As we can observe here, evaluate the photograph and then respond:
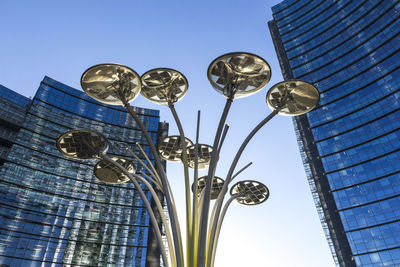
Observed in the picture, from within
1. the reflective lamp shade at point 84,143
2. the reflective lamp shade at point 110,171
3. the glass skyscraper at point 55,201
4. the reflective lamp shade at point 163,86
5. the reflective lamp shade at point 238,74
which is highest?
the glass skyscraper at point 55,201

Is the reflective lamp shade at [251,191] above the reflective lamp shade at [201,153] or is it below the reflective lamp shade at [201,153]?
below

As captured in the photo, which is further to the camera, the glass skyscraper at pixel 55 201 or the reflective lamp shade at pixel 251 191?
the glass skyscraper at pixel 55 201

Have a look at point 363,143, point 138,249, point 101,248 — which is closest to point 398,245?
point 363,143

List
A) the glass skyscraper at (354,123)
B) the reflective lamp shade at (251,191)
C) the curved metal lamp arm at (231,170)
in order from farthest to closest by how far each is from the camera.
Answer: the glass skyscraper at (354,123) → the reflective lamp shade at (251,191) → the curved metal lamp arm at (231,170)

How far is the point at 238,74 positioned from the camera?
988 centimetres

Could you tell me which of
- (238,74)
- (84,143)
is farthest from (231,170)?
(84,143)

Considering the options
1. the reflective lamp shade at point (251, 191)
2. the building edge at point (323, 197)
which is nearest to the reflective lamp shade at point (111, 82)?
the reflective lamp shade at point (251, 191)

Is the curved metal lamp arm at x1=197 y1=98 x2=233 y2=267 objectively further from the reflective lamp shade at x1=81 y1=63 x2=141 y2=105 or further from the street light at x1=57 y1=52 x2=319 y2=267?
the reflective lamp shade at x1=81 y1=63 x2=141 y2=105

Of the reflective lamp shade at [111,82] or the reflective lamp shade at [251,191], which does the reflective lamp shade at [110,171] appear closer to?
the reflective lamp shade at [111,82]

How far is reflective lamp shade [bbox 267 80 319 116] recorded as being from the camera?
1078 cm

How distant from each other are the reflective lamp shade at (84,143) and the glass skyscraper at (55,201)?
35447 millimetres

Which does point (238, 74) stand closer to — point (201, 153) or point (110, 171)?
point (201, 153)

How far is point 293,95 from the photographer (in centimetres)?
1095

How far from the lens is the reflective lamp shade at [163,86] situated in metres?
10.4
